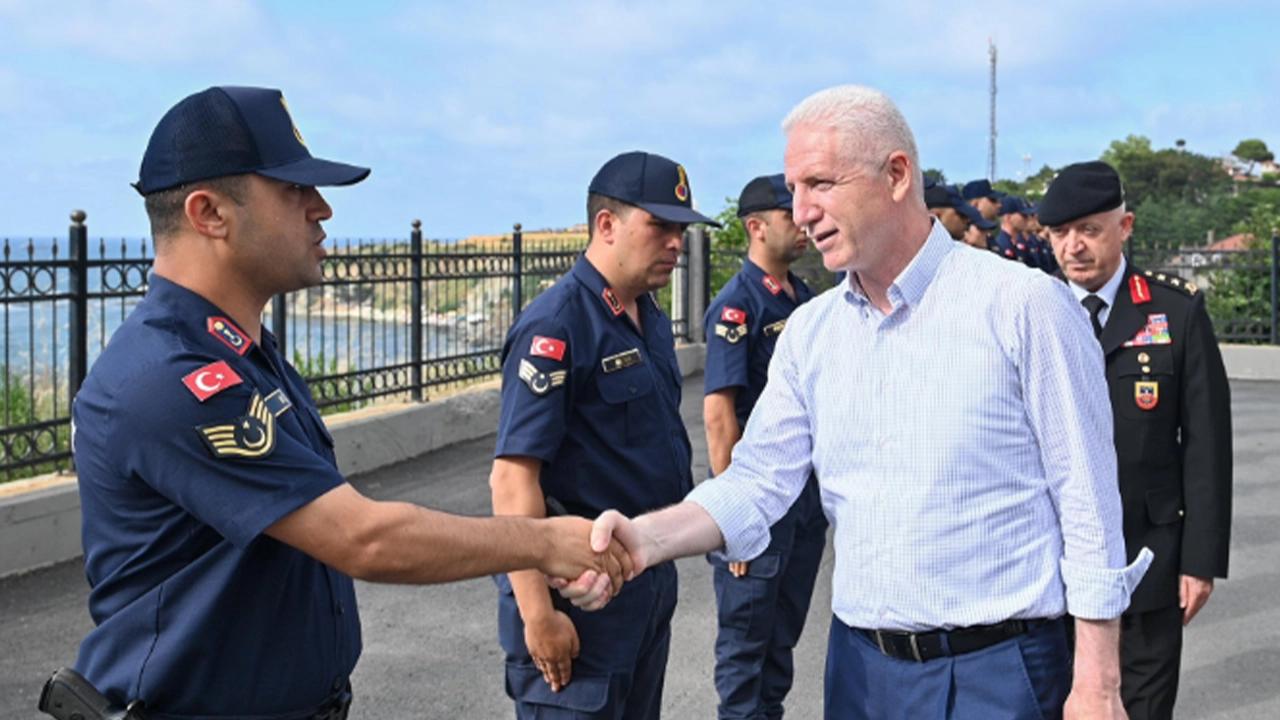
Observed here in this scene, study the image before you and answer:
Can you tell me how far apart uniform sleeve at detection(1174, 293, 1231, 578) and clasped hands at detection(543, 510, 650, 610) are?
5.99 feet

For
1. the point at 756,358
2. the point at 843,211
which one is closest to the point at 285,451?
the point at 843,211

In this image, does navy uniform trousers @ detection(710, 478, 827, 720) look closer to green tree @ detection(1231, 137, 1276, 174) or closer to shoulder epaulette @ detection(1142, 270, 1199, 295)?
shoulder epaulette @ detection(1142, 270, 1199, 295)

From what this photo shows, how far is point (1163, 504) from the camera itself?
Answer: 12.9ft

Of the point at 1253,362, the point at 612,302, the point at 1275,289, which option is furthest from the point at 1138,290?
the point at 1275,289

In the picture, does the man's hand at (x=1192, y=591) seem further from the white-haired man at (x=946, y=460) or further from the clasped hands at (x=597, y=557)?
the clasped hands at (x=597, y=557)

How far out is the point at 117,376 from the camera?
2285 millimetres

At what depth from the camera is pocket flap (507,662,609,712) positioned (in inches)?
136

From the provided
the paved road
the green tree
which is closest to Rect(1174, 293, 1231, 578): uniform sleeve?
the paved road

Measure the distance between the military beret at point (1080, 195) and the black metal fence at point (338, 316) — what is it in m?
5.77

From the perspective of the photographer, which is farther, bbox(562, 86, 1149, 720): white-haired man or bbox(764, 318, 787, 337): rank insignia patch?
bbox(764, 318, 787, 337): rank insignia patch

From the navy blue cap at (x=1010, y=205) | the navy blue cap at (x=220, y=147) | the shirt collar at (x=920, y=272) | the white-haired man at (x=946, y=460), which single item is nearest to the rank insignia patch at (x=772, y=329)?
the white-haired man at (x=946, y=460)

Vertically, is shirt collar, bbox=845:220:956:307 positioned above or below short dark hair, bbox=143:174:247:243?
below

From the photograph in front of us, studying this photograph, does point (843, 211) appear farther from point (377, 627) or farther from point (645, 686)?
point (377, 627)

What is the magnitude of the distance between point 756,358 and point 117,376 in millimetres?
3267
